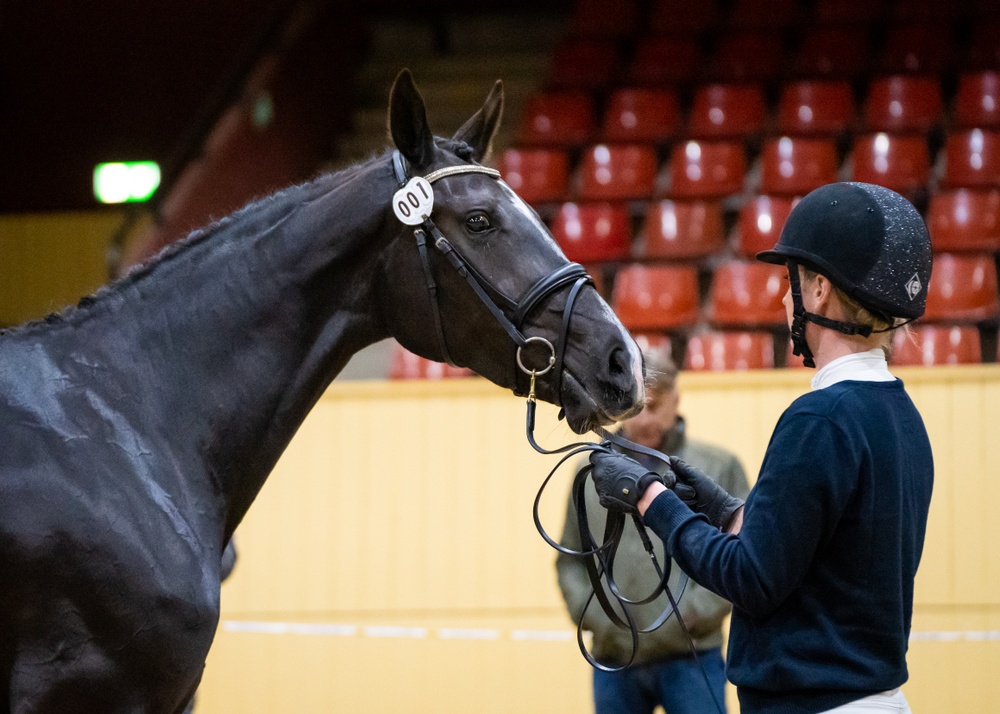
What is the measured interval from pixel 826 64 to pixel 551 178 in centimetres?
227

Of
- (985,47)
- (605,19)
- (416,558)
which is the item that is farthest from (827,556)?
(605,19)

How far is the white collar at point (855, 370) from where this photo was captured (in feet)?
5.80

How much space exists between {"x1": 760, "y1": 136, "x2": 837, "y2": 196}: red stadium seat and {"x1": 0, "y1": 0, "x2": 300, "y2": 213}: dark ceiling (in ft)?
12.7

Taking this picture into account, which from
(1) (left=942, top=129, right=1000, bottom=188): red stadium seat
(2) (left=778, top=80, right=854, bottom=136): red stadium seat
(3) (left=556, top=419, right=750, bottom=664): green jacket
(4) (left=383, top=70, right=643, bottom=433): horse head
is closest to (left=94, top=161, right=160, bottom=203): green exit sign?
(2) (left=778, top=80, right=854, bottom=136): red stadium seat

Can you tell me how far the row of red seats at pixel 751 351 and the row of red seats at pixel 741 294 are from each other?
10 cm

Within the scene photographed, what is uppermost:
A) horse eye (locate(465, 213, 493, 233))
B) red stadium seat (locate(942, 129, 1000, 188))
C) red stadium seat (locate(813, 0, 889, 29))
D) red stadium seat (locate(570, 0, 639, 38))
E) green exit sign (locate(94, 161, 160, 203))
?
red stadium seat (locate(570, 0, 639, 38))

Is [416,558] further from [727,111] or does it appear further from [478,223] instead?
[727,111]

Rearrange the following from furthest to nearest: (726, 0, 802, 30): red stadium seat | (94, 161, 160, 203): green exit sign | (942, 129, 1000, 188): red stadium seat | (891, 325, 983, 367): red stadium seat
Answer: (726, 0, 802, 30): red stadium seat, (94, 161, 160, 203): green exit sign, (942, 129, 1000, 188): red stadium seat, (891, 325, 983, 367): red stadium seat

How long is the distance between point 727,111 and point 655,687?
5402 mm

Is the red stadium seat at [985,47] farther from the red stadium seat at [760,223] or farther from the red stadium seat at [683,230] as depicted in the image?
the red stadium seat at [683,230]

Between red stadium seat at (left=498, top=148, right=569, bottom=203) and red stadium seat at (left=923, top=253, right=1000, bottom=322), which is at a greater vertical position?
red stadium seat at (left=498, top=148, right=569, bottom=203)

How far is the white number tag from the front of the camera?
2154 millimetres

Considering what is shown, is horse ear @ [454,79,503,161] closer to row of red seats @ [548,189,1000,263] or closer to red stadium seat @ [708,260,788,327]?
red stadium seat @ [708,260,788,327]

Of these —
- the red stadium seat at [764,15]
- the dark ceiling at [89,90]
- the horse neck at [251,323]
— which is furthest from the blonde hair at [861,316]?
the red stadium seat at [764,15]
